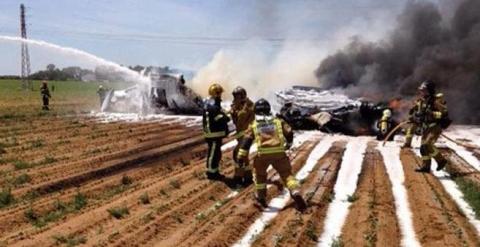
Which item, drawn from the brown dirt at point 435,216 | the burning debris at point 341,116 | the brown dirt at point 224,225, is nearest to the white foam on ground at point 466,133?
the burning debris at point 341,116

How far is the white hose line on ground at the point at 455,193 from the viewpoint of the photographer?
7.90 meters

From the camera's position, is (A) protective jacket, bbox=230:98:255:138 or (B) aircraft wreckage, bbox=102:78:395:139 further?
(B) aircraft wreckage, bbox=102:78:395:139

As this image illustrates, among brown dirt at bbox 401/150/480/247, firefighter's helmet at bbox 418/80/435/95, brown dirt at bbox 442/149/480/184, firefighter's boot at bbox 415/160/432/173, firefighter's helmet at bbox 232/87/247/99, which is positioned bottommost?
brown dirt at bbox 401/150/480/247

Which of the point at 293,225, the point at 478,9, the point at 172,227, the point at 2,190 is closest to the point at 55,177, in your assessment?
the point at 2,190

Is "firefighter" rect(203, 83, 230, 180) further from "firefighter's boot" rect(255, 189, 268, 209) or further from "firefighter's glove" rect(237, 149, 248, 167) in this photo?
"firefighter's boot" rect(255, 189, 268, 209)

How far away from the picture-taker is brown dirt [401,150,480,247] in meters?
6.87

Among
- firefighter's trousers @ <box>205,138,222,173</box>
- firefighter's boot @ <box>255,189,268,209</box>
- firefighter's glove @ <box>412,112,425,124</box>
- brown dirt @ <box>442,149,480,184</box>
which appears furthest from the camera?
firefighter's glove @ <box>412,112,425,124</box>

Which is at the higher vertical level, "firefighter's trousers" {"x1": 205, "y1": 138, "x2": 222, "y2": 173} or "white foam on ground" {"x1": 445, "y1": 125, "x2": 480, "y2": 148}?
"firefighter's trousers" {"x1": 205, "y1": 138, "x2": 222, "y2": 173}

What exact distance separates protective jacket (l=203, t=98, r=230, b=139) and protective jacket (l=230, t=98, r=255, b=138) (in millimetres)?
498

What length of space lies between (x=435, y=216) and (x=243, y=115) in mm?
3410

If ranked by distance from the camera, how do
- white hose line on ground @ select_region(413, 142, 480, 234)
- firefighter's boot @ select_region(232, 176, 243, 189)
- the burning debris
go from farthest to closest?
1. the burning debris
2. firefighter's boot @ select_region(232, 176, 243, 189)
3. white hose line on ground @ select_region(413, 142, 480, 234)

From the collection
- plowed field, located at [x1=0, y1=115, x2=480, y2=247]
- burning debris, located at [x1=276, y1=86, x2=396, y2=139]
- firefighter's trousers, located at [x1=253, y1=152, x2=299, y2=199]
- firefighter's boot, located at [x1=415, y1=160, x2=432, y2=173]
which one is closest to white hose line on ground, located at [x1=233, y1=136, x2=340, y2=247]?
plowed field, located at [x1=0, y1=115, x2=480, y2=247]

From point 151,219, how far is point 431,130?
20.1 feet

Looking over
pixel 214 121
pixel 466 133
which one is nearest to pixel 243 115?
pixel 214 121
